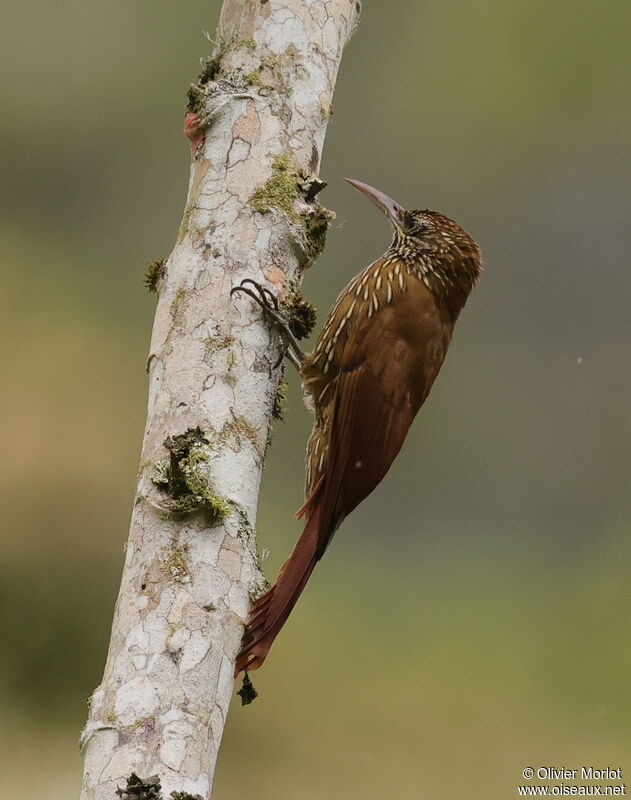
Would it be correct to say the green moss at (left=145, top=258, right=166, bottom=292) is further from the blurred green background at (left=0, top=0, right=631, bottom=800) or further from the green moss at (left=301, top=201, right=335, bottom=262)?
the blurred green background at (left=0, top=0, right=631, bottom=800)

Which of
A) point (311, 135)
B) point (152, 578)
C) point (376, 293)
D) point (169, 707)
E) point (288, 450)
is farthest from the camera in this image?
point (288, 450)

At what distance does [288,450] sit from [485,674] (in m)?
1.27

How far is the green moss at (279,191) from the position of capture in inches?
97.6

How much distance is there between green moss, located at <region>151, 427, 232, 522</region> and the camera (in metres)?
2.05

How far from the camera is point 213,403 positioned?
87.4 inches

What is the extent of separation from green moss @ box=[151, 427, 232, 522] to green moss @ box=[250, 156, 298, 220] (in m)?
0.59

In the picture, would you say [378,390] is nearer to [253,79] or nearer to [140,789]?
[253,79]

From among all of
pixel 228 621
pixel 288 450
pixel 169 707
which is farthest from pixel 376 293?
pixel 288 450

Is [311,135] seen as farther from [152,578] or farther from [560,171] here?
[560,171]

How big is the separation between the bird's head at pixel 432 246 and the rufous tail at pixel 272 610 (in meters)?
1.06

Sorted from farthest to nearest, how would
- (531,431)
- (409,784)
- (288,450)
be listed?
(531,431) → (288,450) → (409,784)

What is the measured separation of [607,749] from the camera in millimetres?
4453

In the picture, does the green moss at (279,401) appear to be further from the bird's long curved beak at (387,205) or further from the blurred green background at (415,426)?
the blurred green background at (415,426)

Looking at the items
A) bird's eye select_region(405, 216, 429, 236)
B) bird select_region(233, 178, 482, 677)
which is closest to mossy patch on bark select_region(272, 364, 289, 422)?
bird select_region(233, 178, 482, 677)
